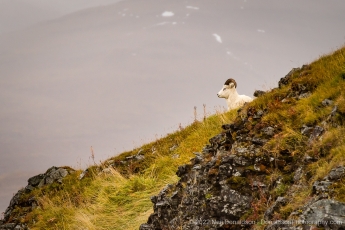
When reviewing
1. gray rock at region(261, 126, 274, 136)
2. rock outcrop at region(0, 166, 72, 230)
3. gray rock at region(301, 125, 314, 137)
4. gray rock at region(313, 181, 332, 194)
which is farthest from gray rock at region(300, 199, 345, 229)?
rock outcrop at region(0, 166, 72, 230)

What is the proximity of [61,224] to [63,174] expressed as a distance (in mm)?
5761

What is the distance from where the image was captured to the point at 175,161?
15070 millimetres

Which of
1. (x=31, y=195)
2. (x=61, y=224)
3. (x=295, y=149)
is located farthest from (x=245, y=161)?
(x=31, y=195)

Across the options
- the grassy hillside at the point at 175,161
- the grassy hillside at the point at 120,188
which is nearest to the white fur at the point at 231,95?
the grassy hillside at the point at 175,161

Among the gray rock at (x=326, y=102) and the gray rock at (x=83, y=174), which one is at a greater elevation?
the gray rock at (x=326, y=102)

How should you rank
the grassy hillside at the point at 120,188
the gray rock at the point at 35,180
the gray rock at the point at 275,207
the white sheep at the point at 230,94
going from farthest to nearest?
the white sheep at the point at 230,94 < the gray rock at the point at 35,180 < the grassy hillside at the point at 120,188 < the gray rock at the point at 275,207

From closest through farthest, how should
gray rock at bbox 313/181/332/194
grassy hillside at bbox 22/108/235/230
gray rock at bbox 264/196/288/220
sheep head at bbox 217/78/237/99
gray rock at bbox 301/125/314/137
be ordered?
1. gray rock at bbox 313/181/332/194
2. gray rock at bbox 264/196/288/220
3. gray rock at bbox 301/125/314/137
4. grassy hillside at bbox 22/108/235/230
5. sheep head at bbox 217/78/237/99

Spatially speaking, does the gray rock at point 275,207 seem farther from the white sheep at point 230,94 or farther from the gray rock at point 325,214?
the white sheep at point 230,94

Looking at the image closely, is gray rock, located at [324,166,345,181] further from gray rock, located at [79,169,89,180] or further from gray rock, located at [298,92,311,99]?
gray rock, located at [79,169,89,180]

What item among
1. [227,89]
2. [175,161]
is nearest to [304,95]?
[175,161]

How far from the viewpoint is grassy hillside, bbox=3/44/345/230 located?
7113mm

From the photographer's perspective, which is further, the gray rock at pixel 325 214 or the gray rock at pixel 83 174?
the gray rock at pixel 83 174

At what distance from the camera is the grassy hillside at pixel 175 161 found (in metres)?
7.11

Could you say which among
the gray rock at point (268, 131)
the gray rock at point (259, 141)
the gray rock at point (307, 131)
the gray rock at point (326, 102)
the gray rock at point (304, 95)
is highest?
the gray rock at point (304, 95)
